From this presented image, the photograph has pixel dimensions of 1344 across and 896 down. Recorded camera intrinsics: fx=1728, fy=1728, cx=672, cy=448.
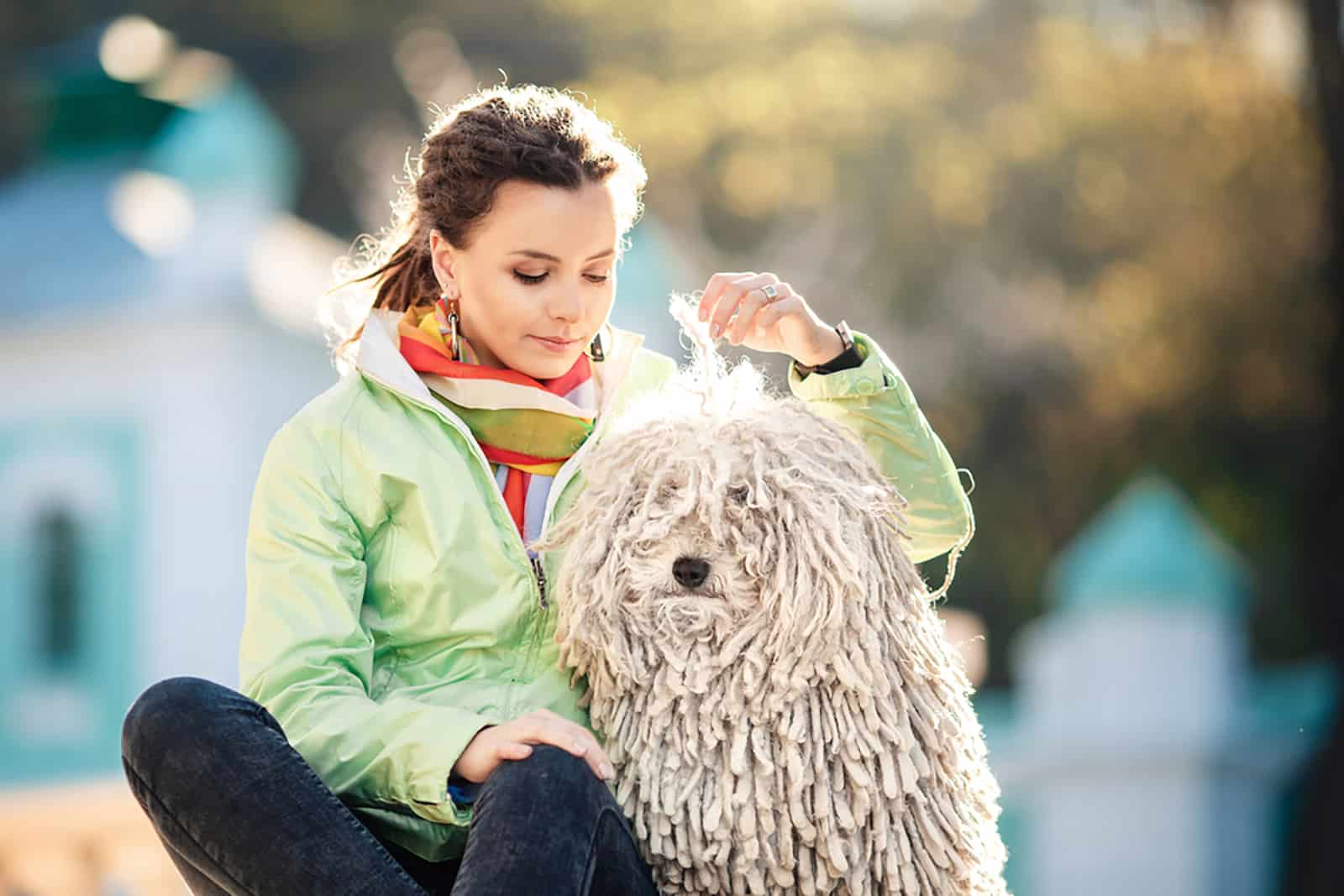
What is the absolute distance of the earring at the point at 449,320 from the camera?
7.59 ft

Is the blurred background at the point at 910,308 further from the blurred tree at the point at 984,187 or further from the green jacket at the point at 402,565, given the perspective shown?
the green jacket at the point at 402,565

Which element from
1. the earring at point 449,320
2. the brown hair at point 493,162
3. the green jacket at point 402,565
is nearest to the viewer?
the green jacket at point 402,565

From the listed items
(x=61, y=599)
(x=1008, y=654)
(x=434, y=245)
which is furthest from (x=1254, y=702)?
(x=434, y=245)

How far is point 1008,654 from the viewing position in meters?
12.8

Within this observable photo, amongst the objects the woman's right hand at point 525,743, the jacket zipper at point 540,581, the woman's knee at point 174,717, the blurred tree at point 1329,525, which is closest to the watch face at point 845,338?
the jacket zipper at point 540,581

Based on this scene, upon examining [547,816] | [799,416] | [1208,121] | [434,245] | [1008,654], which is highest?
[1208,121]

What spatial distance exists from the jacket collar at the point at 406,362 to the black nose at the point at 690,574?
39 cm

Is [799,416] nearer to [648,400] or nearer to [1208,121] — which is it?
[648,400]

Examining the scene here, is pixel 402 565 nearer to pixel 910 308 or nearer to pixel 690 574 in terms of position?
pixel 690 574

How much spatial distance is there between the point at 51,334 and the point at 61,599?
1.53 meters

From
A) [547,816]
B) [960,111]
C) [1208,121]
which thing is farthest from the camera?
[960,111]

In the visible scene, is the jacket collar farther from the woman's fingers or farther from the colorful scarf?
the woman's fingers

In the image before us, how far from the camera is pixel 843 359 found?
2.12 metres

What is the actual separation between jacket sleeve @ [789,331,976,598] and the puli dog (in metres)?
0.12
